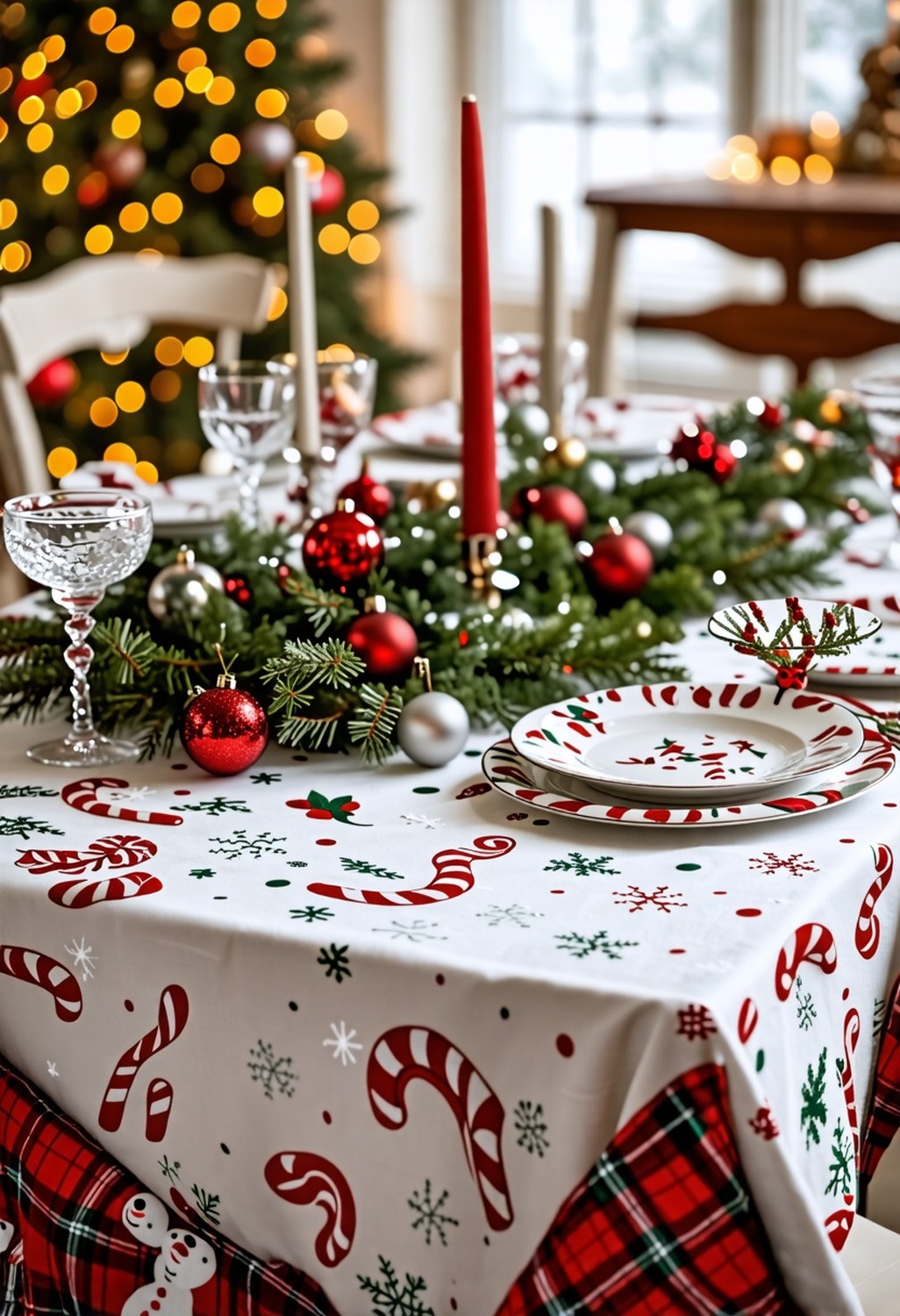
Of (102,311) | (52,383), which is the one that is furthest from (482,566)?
(52,383)

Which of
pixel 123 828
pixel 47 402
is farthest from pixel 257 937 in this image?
pixel 47 402

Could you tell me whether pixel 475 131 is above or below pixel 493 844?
above

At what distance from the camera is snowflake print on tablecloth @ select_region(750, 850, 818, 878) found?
77cm

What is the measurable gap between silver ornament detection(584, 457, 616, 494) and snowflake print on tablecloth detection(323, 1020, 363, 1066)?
764 mm

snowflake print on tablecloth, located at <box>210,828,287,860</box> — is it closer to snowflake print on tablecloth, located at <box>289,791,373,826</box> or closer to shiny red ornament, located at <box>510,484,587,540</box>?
snowflake print on tablecloth, located at <box>289,791,373,826</box>

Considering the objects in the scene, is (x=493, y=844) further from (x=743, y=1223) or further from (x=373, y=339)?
(x=373, y=339)

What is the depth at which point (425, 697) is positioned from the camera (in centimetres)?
92

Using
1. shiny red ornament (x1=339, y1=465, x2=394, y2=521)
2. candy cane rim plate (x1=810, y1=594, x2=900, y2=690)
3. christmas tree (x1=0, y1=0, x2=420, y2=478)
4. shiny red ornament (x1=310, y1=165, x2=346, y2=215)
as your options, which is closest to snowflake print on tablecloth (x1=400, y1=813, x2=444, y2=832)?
candy cane rim plate (x1=810, y1=594, x2=900, y2=690)

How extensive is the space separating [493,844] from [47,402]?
269cm

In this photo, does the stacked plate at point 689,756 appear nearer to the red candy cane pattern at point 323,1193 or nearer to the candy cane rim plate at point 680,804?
the candy cane rim plate at point 680,804

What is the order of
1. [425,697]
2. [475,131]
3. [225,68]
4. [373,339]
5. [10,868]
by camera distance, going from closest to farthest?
[10,868] < [425,697] < [475,131] < [225,68] < [373,339]

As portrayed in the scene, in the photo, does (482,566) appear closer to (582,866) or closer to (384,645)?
(384,645)

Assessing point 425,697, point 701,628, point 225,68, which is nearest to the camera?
point 425,697

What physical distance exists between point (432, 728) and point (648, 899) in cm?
21
